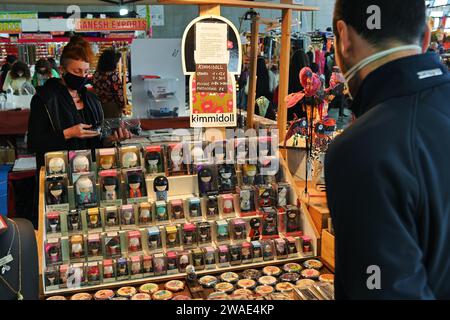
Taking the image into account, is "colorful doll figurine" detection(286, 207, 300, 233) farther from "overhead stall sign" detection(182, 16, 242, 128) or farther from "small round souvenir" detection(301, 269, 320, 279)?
"overhead stall sign" detection(182, 16, 242, 128)

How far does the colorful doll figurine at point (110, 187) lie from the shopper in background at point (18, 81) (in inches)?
206

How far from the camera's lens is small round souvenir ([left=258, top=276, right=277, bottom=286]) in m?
2.34

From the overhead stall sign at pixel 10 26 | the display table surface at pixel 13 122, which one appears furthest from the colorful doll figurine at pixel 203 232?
the overhead stall sign at pixel 10 26

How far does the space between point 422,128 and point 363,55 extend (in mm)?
210

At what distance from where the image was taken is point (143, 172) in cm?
251

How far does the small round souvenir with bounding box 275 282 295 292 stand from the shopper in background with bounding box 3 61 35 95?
19.3ft

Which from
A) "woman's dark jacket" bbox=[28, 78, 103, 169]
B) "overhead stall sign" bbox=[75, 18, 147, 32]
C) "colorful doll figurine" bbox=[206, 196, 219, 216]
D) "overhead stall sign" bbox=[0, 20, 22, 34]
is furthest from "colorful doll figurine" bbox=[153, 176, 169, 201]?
"overhead stall sign" bbox=[0, 20, 22, 34]

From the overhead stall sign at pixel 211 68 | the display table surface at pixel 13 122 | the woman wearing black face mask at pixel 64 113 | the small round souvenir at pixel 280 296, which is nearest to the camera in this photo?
the small round souvenir at pixel 280 296

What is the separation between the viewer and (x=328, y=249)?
2.49m

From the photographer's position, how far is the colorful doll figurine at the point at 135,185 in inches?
96.8

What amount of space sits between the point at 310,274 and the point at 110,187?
42.6 inches

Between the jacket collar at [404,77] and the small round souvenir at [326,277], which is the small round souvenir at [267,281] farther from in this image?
the jacket collar at [404,77]
